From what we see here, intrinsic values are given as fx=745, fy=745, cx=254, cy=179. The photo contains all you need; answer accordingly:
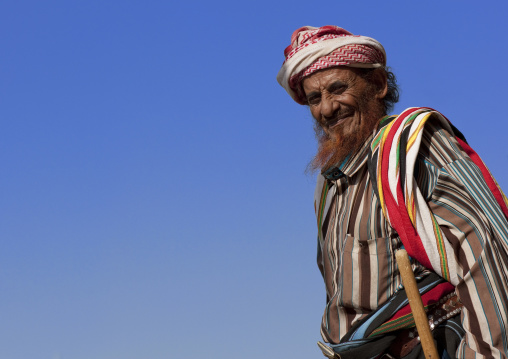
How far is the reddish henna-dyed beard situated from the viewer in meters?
4.01

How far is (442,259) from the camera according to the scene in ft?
10.7

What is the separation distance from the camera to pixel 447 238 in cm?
330

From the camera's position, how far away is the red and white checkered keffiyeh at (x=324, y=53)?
13.6 feet

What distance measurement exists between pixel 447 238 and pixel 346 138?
3.17 feet

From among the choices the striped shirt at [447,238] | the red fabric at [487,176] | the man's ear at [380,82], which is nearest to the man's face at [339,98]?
the man's ear at [380,82]

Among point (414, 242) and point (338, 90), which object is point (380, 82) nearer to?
point (338, 90)

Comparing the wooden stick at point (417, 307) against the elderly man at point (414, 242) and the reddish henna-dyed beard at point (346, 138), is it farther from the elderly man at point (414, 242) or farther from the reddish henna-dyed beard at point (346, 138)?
the reddish henna-dyed beard at point (346, 138)

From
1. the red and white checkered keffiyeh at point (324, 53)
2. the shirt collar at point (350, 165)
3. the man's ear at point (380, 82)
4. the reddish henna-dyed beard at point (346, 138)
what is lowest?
the shirt collar at point (350, 165)

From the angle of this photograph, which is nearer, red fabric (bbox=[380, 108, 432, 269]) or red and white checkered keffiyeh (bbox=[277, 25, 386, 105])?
red fabric (bbox=[380, 108, 432, 269])

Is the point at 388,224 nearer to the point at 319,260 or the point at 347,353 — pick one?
the point at 347,353

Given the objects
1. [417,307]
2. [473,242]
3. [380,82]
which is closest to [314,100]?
[380,82]

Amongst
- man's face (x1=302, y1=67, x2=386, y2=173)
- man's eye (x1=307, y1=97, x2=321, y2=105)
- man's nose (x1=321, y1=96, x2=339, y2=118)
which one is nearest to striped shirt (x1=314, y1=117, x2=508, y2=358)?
man's face (x1=302, y1=67, x2=386, y2=173)

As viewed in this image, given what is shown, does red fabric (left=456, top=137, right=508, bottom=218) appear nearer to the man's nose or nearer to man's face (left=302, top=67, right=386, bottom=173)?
man's face (left=302, top=67, right=386, bottom=173)

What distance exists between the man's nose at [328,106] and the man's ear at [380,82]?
0.32 meters
